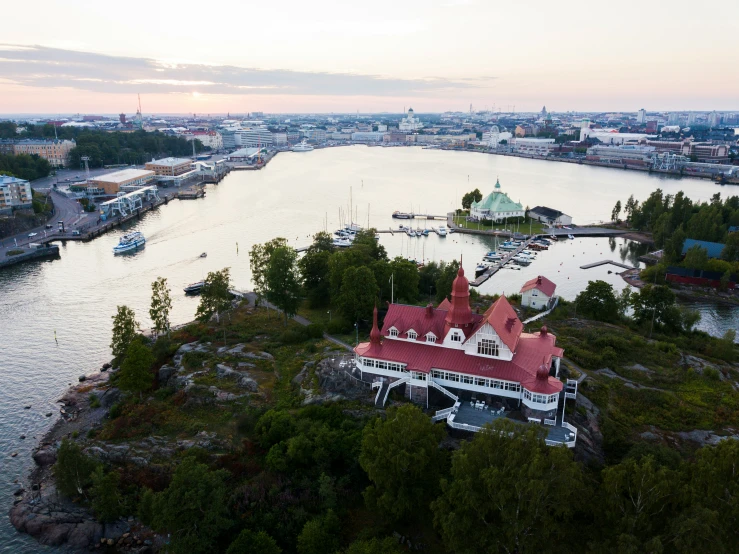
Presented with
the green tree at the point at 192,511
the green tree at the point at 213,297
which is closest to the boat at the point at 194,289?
the green tree at the point at 213,297

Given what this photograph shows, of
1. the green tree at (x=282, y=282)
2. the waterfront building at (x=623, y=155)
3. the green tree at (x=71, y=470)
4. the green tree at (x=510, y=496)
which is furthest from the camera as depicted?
the waterfront building at (x=623, y=155)

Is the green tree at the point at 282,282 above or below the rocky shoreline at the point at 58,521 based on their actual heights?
above

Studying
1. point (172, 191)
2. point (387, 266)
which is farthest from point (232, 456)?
point (172, 191)

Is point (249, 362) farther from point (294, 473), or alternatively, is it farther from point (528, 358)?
point (528, 358)

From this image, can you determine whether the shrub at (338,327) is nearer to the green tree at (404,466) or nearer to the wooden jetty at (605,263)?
the green tree at (404,466)

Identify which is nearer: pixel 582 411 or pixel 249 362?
pixel 582 411

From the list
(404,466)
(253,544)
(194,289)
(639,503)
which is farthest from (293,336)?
(639,503)

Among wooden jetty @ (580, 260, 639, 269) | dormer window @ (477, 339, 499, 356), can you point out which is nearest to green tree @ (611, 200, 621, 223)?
wooden jetty @ (580, 260, 639, 269)
